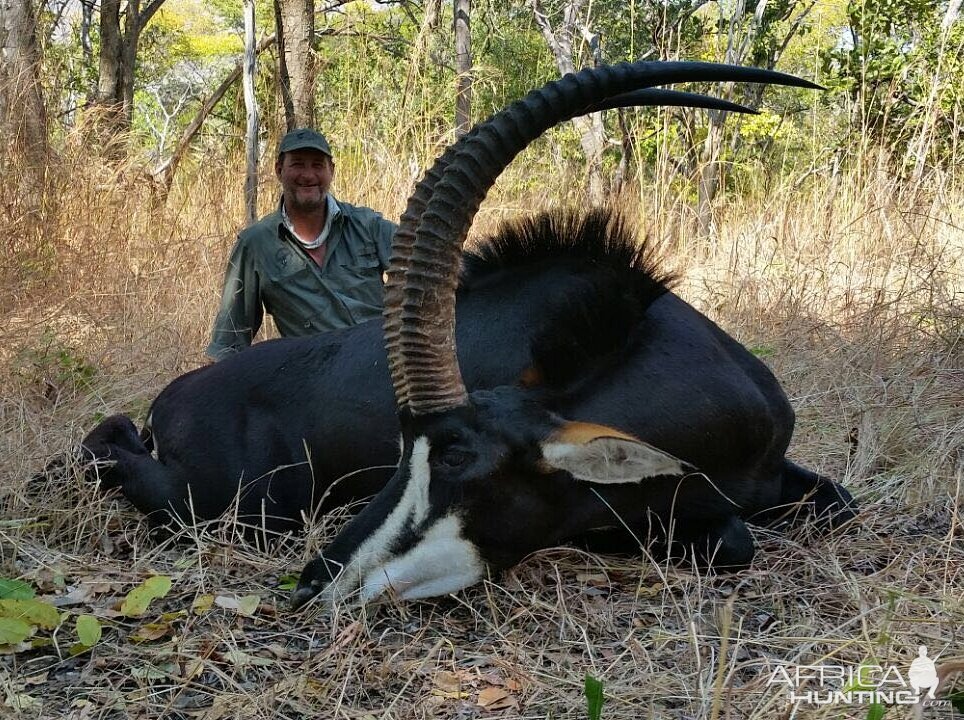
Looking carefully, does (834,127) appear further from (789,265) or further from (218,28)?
(218,28)

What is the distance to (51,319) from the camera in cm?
612

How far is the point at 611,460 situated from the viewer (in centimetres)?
289

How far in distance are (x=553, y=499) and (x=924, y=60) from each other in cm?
694

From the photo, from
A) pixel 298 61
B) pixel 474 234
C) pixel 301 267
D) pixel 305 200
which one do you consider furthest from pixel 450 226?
pixel 298 61

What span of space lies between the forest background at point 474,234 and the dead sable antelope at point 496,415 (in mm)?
182

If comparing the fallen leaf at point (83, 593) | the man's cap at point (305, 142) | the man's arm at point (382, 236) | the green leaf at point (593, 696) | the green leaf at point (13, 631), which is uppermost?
the man's cap at point (305, 142)

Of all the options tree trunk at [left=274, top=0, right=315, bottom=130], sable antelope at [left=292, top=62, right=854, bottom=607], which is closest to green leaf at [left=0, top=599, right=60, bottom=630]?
sable antelope at [left=292, top=62, right=854, bottom=607]

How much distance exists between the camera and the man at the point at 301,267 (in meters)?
5.46

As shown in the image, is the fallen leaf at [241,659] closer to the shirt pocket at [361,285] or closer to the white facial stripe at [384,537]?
the white facial stripe at [384,537]

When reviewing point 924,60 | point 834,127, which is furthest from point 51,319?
point 834,127

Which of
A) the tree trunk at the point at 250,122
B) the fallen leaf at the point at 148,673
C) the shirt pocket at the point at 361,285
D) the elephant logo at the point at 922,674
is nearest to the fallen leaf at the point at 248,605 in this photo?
the fallen leaf at the point at 148,673

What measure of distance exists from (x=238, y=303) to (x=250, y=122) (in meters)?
2.74

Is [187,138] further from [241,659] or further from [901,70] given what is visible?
[241,659]

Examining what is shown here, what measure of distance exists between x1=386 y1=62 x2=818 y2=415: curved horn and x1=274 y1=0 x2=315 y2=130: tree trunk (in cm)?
552
